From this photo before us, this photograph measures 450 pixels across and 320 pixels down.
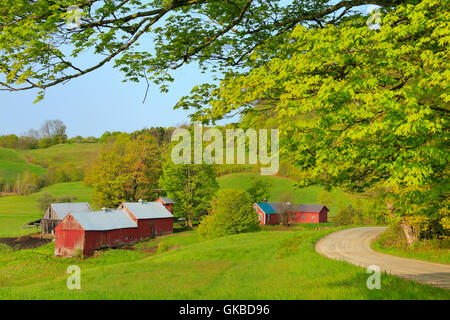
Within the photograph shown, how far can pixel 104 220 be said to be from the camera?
46906 mm

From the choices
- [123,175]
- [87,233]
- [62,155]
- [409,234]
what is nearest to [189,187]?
[123,175]

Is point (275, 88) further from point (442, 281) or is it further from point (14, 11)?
point (442, 281)

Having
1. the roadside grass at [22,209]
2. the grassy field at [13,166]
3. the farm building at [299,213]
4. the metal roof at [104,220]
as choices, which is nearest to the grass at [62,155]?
the grassy field at [13,166]

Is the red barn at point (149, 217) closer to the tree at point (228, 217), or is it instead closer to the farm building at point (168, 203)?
the farm building at point (168, 203)

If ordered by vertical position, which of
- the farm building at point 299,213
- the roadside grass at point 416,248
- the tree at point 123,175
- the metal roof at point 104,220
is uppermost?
the tree at point 123,175

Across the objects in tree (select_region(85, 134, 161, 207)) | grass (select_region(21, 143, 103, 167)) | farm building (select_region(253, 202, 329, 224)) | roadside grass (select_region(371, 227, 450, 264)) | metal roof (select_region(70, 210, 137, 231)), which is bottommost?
farm building (select_region(253, 202, 329, 224))

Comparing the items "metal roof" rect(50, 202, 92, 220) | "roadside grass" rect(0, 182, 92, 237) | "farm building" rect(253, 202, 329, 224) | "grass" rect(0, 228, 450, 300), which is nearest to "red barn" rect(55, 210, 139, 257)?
"grass" rect(0, 228, 450, 300)

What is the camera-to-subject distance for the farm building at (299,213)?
70750 millimetres

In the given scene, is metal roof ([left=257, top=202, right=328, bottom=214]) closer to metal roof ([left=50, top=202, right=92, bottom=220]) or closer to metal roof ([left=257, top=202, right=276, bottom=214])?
metal roof ([left=257, top=202, right=276, bottom=214])

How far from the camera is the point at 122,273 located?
1962cm

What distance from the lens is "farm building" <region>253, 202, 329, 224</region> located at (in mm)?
70750

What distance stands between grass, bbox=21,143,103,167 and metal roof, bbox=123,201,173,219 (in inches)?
3045

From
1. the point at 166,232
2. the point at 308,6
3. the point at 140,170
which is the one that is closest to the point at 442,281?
the point at 308,6

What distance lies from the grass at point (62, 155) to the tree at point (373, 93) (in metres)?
127
